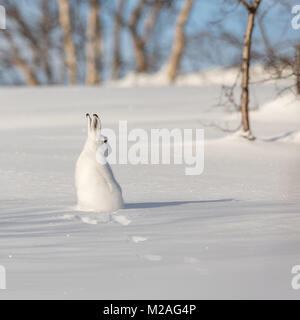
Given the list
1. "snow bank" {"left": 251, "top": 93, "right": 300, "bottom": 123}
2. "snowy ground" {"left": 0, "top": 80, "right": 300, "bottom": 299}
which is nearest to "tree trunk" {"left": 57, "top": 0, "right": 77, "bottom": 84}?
"snow bank" {"left": 251, "top": 93, "right": 300, "bottom": 123}

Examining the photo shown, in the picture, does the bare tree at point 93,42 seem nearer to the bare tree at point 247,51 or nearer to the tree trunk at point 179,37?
the tree trunk at point 179,37

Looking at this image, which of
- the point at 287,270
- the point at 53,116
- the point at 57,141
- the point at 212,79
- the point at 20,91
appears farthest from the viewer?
the point at 212,79

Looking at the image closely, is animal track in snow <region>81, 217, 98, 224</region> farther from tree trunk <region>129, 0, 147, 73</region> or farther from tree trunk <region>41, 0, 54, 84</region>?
tree trunk <region>41, 0, 54, 84</region>

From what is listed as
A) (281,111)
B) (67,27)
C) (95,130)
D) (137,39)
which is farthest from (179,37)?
(95,130)

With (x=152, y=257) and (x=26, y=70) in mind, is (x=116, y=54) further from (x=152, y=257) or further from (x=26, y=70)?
(x=152, y=257)

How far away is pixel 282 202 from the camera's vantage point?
8.39 metres

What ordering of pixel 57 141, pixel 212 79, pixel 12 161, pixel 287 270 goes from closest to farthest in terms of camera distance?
pixel 287 270, pixel 12 161, pixel 57 141, pixel 212 79

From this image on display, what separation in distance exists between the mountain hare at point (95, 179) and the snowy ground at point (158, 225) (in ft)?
0.57

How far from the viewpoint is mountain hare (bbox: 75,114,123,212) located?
7.34m

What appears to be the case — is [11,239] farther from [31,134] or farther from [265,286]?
[31,134]

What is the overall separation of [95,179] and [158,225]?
2.74 feet

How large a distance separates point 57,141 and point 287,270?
7984 mm

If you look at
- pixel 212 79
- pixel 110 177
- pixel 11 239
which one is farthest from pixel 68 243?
pixel 212 79

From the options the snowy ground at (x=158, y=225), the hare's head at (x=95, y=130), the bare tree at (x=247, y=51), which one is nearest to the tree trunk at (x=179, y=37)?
the snowy ground at (x=158, y=225)
